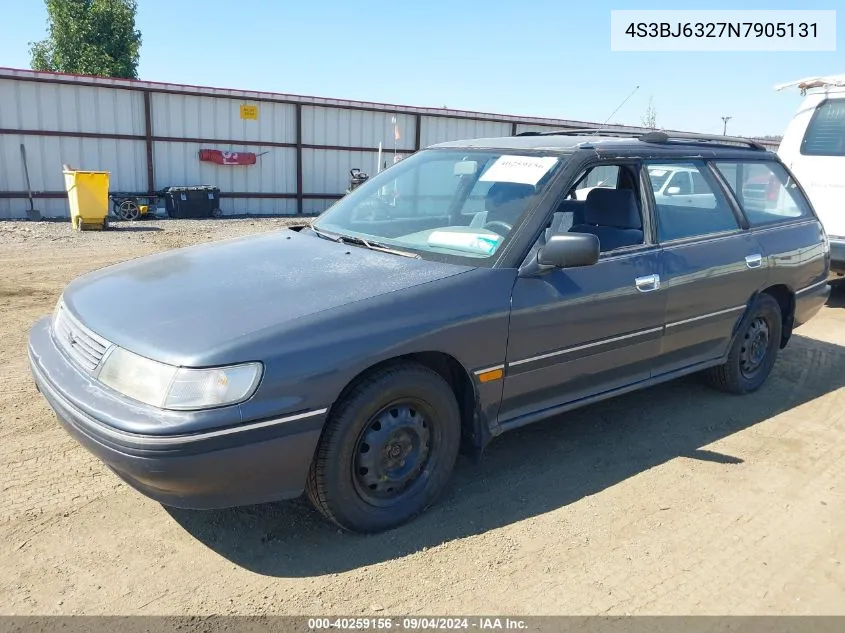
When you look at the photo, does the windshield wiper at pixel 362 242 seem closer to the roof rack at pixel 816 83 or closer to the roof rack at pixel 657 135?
the roof rack at pixel 657 135

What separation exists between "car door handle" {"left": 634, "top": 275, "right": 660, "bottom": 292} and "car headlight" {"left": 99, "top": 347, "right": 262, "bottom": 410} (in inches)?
89.1

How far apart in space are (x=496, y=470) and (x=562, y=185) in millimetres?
1559

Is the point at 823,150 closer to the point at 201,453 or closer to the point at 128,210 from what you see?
the point at 201,453

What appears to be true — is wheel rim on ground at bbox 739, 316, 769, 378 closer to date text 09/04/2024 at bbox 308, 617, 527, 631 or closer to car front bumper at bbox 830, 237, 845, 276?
date text 09/04/2024 at bbox 308, 617, 527, 631

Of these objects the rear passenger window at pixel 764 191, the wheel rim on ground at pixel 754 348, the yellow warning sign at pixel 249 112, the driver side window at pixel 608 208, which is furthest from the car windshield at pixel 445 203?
the yellow warning sign at pixel 249 112

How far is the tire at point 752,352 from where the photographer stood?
4.82 meters

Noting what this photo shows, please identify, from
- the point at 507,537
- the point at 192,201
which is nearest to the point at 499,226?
the point at 507,537

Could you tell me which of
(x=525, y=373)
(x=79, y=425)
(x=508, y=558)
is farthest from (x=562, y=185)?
(x=79, y=425)

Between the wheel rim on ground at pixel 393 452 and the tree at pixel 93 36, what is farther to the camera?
the tree at pixel 93 36

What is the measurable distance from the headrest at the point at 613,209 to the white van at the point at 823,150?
16.2 ft

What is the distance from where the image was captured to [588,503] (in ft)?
11.3

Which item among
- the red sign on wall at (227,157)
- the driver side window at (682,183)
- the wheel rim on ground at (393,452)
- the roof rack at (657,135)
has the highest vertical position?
the roof rack at (657,135)

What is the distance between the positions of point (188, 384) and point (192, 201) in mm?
14181

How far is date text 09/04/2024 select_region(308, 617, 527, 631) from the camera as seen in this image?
251 centimetres
